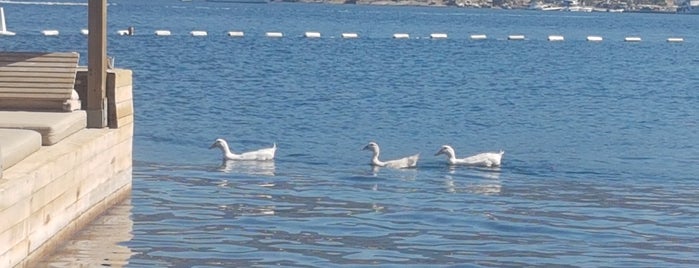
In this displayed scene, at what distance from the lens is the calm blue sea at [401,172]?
14867 mm

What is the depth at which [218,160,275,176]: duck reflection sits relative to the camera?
840 inches

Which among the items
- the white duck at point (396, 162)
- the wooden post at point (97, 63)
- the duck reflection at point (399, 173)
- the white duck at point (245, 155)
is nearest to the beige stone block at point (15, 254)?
the wooden post at point (97, 63)

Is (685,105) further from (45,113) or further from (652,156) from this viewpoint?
(45,113)

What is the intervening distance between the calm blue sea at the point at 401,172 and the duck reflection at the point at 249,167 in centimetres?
6

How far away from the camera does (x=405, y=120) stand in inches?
1303

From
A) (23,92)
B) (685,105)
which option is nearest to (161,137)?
(23,92)

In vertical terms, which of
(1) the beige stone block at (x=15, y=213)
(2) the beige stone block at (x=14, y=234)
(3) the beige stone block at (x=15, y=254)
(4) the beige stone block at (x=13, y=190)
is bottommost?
(3) the beige stone block at (x=15, y=254)

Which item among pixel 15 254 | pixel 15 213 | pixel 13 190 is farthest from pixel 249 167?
pixel 13 190

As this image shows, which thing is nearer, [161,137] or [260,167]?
[260,167]

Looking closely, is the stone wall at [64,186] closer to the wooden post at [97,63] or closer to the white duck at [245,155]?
the wooden post at [97,63]

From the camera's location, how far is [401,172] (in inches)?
861

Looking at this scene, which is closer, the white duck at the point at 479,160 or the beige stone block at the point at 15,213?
the beige stone block at the point at 15,213

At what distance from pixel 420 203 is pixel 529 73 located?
125 ft

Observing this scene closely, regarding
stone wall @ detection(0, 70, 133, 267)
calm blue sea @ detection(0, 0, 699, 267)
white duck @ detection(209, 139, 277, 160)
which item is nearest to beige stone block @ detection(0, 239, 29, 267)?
stone wall @ detection(0, 70, 133, 267)
